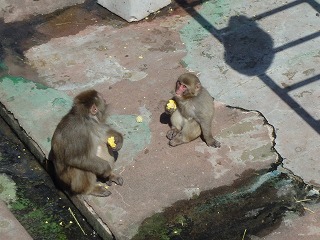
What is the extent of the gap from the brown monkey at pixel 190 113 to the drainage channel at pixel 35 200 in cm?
136

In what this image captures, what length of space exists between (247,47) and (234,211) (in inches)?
114

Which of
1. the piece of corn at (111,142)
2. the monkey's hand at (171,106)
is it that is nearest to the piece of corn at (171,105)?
the monkey's hand at (171,106)

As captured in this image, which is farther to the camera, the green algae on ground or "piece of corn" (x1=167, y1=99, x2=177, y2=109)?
"piece of corn" (x1=167, y1=99, x2=177, y2=109)

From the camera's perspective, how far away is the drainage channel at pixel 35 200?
283 inches

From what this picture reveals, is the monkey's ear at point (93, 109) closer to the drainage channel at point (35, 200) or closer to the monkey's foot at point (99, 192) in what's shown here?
the monkey's foot at point (99, 192)

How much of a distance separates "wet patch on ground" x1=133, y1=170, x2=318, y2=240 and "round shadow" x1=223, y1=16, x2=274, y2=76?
1.92 meters

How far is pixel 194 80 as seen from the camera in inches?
296

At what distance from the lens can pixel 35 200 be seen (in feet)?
24.7

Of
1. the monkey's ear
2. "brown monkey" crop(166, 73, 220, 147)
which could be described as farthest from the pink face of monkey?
the monkey's ear

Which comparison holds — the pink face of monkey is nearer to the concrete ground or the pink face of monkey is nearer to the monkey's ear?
the concrete ground

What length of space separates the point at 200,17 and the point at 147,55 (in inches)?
45.0

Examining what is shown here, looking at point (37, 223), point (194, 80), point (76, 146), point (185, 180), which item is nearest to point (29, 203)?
point (37, 223)

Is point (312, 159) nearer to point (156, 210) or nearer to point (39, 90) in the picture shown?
point (156, 210)

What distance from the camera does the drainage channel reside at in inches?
283
